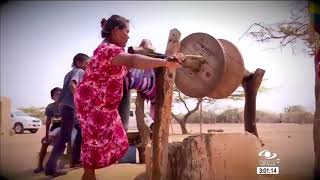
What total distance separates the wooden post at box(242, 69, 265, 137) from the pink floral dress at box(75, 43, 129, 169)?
2.44 metres

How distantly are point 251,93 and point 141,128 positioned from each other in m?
1.39

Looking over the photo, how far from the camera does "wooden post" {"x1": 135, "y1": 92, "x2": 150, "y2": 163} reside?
483 cm

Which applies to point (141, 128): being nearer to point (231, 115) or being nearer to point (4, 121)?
point (4, 121)

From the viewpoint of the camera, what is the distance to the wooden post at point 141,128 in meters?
4.83

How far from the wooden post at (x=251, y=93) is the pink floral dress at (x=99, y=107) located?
244 cm

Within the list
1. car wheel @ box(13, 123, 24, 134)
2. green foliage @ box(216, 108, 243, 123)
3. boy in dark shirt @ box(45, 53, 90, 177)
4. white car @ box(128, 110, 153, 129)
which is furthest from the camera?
green foliage @ box(216, 108, 243, 123)

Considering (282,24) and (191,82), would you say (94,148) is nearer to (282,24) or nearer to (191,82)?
(191,82)

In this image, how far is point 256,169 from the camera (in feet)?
12.9

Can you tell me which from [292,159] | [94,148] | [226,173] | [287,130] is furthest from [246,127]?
[287,130]

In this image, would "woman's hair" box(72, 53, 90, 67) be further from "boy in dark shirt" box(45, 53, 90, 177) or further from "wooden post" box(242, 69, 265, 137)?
"wooden post" box(242, 69, 265, 137)

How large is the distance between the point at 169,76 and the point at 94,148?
741mm

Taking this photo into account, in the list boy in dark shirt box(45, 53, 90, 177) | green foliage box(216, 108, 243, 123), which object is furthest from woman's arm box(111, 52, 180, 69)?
green foliage box(216, 108, 243, 123)
